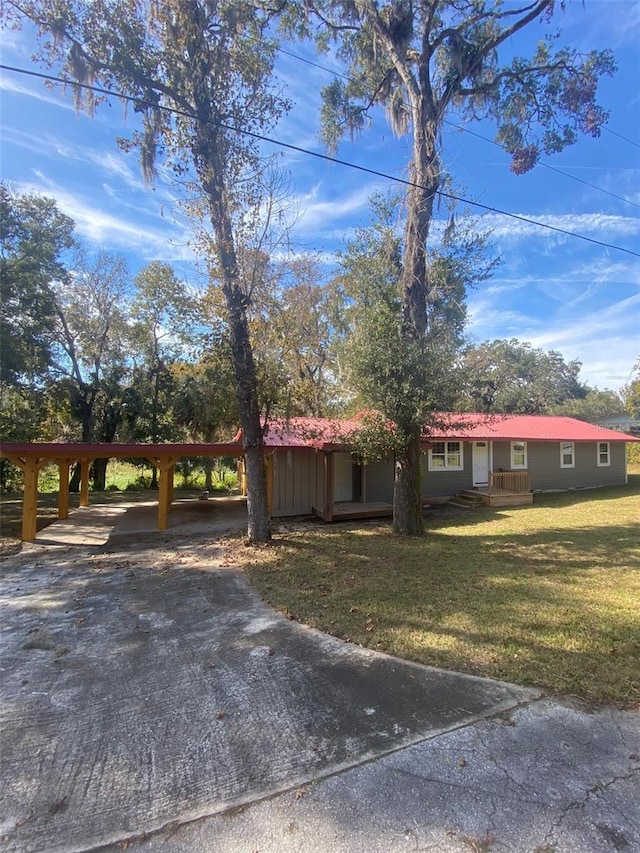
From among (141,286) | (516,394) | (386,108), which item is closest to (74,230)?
(141,286)

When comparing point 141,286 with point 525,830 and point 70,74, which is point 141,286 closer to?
point 70,74

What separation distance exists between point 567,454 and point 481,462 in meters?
4.91

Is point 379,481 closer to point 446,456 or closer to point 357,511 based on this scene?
point 357,511

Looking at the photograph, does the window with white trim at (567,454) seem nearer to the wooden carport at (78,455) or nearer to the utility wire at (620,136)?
the utility wire at (620,136)

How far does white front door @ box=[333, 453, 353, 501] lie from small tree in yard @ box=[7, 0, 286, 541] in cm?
537

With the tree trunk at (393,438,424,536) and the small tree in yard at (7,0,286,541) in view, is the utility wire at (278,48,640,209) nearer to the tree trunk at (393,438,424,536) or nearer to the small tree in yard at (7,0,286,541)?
the small tree in yard at (7,0,286,541)

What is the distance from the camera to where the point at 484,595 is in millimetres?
5340

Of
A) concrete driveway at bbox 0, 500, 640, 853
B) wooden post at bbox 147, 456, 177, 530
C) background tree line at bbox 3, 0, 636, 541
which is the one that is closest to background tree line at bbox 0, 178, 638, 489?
background tree line at bbox 3, 0, 636, 541

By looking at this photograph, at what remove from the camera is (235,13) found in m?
7.64

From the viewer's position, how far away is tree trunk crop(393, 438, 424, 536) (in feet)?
30.6

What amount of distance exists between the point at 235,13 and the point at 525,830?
11088 millimetres

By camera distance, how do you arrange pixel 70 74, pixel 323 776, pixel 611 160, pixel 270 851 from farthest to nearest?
1. pixel 611 160
2. pixel 70 74
3. pixel 323 776
4. pixel 270 851

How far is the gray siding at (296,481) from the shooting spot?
12.5m

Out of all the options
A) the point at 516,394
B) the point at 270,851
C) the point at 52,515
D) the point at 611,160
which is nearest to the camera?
the point at 270,851
